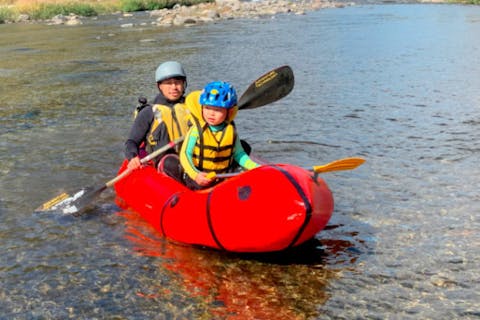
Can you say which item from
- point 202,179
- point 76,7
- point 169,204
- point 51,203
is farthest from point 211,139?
point 76,7

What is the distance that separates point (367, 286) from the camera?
4523 millimetres

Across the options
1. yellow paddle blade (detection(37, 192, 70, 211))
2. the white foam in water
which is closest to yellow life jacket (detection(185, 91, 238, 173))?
the white foam in water

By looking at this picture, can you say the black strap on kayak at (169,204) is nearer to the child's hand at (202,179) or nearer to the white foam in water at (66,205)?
the child's hand at (202,179)

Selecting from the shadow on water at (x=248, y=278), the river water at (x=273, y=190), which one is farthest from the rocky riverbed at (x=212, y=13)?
the shadow on water at (x=248, y=278)

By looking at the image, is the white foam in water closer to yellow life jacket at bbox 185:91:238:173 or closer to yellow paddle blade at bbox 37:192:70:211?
yellow paddle blade at bbox 37:192:70:211

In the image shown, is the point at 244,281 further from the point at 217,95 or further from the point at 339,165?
the point at 217,95

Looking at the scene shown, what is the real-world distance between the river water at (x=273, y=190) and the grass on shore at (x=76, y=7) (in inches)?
944

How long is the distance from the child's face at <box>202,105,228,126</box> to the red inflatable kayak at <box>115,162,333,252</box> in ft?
2.24

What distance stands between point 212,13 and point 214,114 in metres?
30.9

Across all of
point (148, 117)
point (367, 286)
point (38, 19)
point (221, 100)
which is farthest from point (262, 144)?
point (38, 19)

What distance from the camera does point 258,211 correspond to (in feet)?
13.9

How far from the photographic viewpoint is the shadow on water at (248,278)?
4254 mm

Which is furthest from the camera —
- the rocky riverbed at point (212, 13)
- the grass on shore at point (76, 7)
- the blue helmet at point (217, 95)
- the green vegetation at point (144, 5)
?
the green vegetation at point (144, 5)

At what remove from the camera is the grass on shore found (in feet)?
130
